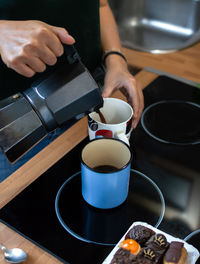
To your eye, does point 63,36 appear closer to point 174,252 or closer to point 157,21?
point 174,252

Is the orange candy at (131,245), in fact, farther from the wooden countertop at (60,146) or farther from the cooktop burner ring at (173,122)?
the cooktop burner ring at (173,122)

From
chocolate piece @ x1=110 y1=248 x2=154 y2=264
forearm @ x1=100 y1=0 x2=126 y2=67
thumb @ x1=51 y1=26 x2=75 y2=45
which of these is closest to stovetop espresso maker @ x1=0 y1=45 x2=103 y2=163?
thumb @ x1=51 y1=26 x2=75 y2=45

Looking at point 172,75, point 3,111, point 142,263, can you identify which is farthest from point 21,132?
point 172,75

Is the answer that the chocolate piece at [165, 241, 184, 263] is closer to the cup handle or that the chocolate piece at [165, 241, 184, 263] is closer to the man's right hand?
the cup handle

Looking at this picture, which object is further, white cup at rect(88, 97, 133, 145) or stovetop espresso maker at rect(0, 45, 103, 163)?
white cup at rect(88, 97, 133, 145)

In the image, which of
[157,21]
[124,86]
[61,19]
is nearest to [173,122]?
[124,86]

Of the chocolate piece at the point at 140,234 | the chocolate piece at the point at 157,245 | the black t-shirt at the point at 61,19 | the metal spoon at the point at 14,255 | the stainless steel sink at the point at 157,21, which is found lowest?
the stainless steel sink at the point at 157,21

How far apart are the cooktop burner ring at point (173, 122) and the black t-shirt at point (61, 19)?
0.89 feet

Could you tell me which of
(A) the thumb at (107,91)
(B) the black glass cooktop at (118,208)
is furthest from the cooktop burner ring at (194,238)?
(A) the thumb at (107,91)

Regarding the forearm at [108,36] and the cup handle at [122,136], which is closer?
the cup handle at [122,136]

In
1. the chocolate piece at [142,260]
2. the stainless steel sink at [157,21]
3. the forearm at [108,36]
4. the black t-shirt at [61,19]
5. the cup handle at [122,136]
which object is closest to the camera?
the chocolate piece at [142,260]

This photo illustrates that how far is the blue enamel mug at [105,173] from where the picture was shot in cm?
54

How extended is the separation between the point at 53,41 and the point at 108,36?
54 centimetres

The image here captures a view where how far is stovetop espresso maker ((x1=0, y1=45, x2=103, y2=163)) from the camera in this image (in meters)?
0.52
